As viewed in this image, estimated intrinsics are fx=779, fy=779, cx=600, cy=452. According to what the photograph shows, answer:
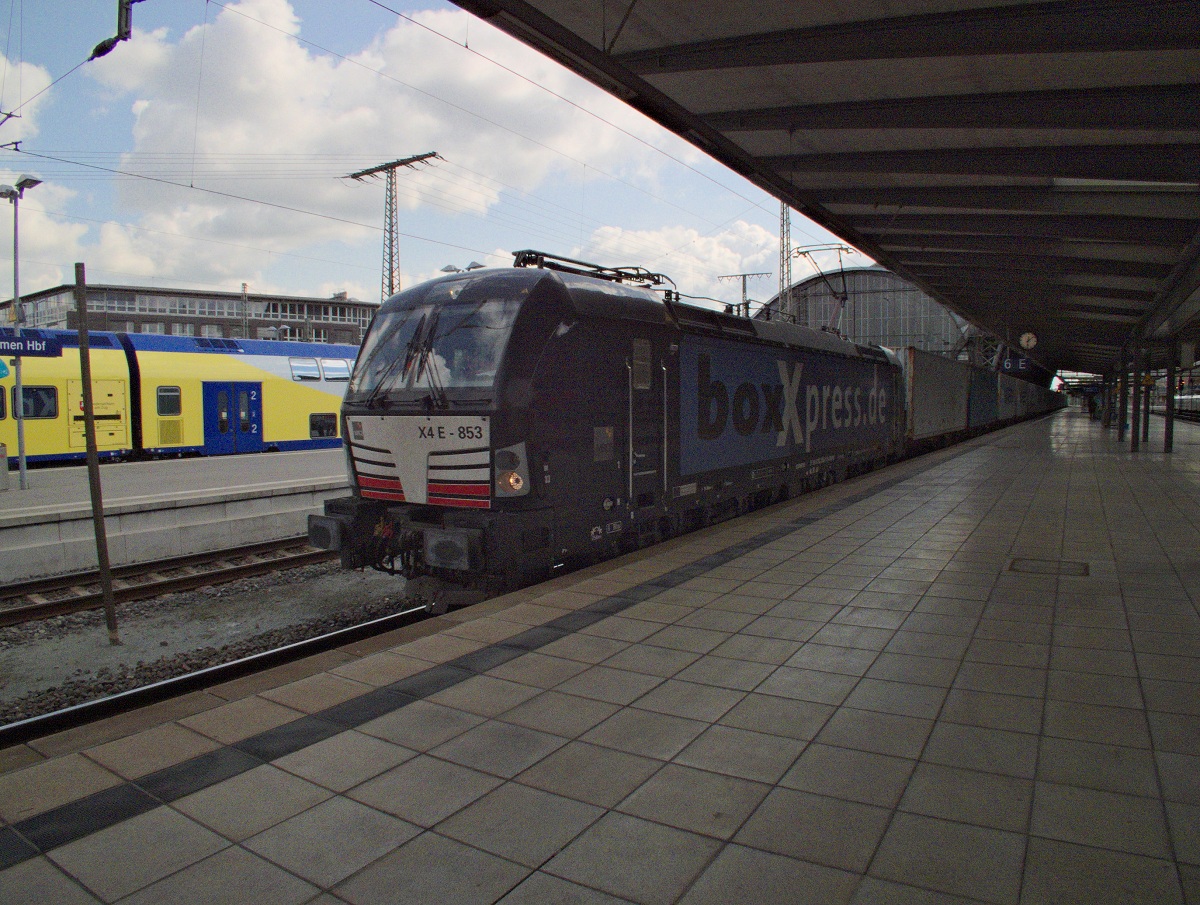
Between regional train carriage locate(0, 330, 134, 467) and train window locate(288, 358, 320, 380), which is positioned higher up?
train window locate(288, 358, 320, 380)

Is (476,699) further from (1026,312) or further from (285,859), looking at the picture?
(1026,312)

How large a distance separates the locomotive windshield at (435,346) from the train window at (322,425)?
1428cm

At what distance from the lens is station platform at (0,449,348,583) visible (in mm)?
9930

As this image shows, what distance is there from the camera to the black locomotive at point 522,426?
652cm

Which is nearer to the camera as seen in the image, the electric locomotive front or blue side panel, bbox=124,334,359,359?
the electric locomotive front

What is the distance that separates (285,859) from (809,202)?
12.5m

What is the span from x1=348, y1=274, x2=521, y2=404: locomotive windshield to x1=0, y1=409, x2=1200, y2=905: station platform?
6.69ft

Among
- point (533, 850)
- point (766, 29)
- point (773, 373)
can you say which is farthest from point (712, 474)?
point (533, 850)

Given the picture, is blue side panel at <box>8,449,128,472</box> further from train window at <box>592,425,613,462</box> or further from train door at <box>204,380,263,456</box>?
train window at <box>592,425,613,462</box>

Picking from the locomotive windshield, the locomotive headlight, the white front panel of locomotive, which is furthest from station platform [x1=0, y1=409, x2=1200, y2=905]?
the locomotive windshield

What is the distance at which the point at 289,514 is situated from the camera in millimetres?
12688

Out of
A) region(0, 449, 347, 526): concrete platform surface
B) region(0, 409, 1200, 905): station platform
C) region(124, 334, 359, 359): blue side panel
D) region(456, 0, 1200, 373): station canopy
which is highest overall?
region(456, 0, 1200, 373): station canopy

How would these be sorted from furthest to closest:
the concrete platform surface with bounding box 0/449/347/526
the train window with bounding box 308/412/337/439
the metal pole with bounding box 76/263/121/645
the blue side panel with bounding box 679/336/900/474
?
1. the train window with bounding box 308/412/337/439
2. the concrete platform surface with bounding box 0/449/347/526
3. the blue side panel with bounding box 679/336/900/474
4. the metal pole with bounding box 76/263/121/645

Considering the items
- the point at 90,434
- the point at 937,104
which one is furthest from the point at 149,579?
the point at 937,104
